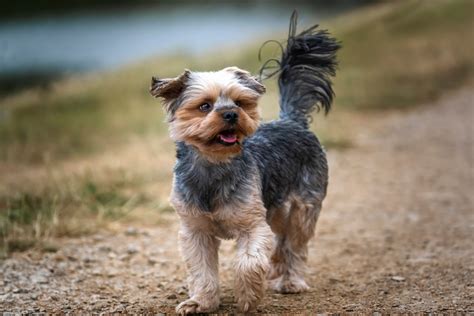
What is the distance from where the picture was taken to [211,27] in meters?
34.2

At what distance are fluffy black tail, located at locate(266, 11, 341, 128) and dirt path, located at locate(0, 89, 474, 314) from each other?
1651 millimetres

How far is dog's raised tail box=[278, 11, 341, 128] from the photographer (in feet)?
22.8

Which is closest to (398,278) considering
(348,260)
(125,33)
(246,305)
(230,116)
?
(348,260)

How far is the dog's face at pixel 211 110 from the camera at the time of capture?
17.6ft

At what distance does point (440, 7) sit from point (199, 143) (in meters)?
18.5

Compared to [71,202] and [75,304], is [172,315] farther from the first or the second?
[71,202]

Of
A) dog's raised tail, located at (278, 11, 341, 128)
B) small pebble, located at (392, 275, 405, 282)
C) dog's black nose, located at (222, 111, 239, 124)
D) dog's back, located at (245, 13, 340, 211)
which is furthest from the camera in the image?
dog's raised tail, located at (278, 11, 341, 128)

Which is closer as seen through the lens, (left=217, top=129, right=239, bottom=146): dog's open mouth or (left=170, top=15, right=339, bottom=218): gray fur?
(left=217, top=129, right=239, bottom=146): dog's open mouth

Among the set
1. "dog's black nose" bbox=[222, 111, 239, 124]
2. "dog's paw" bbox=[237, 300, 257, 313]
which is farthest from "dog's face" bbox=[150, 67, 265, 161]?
"dog's paw" bbox=[237, 300, 257, 313]

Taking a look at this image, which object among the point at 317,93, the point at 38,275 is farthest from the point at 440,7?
the point at 38,275

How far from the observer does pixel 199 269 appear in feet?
19.2

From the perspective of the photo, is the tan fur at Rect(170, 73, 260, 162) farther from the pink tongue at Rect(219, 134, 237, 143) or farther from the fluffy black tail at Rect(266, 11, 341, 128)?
the fluffy black tail at Rect(266, 11, 341, 128)

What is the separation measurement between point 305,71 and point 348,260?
207 cm

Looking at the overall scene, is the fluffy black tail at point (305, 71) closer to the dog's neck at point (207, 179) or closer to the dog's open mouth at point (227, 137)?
the dog's neck at point (207, 179)
